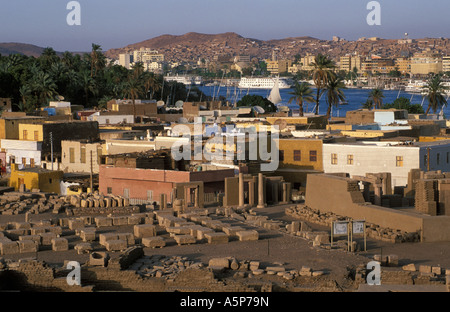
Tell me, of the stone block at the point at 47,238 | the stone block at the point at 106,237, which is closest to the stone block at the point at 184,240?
the stone block at the point at 106,237

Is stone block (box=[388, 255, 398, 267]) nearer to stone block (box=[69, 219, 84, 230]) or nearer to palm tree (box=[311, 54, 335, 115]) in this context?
stone block (box=[69, 219, 84, 230])

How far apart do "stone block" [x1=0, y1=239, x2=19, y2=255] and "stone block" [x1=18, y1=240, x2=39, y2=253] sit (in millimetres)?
108

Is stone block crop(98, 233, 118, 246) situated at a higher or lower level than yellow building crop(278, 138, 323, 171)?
lower

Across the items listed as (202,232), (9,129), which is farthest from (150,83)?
(202,232)

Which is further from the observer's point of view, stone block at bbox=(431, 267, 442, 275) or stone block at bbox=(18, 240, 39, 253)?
stone block at bbox=(18, 240, 39, 253)

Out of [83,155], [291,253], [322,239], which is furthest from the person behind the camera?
[83,155]

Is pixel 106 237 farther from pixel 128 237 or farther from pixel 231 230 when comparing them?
pixel 231 230

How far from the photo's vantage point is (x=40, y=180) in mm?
42500

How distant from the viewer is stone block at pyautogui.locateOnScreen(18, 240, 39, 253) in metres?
23.5

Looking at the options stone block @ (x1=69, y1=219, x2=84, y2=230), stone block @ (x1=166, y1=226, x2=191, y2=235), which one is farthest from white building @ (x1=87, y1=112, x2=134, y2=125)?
stone block @ (x1=166, y1=226, x2=191, y2=235)

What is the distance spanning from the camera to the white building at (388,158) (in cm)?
3822

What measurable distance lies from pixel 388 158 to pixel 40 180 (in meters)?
16.9
